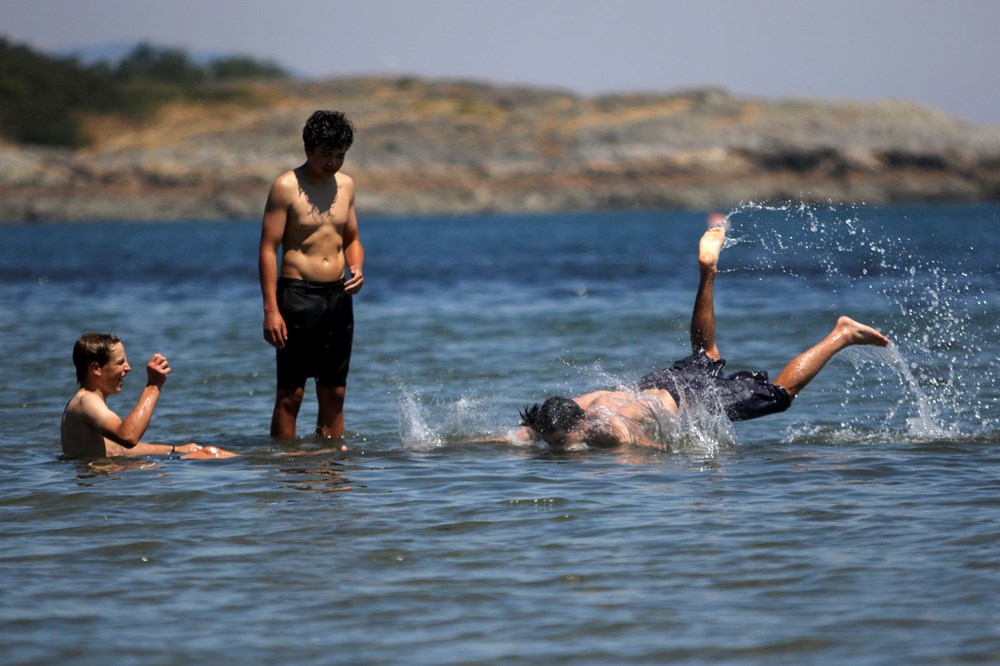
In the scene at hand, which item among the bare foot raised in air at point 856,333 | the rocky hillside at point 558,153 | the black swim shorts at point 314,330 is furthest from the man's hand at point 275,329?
the rocky hillside at point 558,153

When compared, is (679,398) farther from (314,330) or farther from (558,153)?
(558,153)

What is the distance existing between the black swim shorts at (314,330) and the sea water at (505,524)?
528 millimetres

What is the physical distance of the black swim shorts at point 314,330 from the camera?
8109 millimetres

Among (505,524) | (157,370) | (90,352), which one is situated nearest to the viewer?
(505,524)

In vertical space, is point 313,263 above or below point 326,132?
below

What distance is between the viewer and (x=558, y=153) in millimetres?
102438

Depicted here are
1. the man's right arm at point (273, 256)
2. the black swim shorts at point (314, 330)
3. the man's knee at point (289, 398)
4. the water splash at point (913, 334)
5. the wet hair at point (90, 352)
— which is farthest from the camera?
the water splash at point (913, 334)

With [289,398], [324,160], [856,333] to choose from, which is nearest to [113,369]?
A: [289,398]

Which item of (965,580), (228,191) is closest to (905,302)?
(965,580)

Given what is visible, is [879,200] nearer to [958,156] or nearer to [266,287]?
[958,156]

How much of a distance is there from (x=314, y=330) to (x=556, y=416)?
5.34 feet

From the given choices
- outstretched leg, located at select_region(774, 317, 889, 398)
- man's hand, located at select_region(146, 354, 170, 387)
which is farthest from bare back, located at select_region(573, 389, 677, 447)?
man's hand, located at select_region(146, 354, 170, 387)

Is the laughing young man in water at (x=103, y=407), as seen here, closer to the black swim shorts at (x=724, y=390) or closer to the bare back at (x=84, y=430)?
the bare back at (x=84, y=430)

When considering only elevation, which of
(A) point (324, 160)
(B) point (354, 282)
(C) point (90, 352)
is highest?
(A) point (324, 160)
